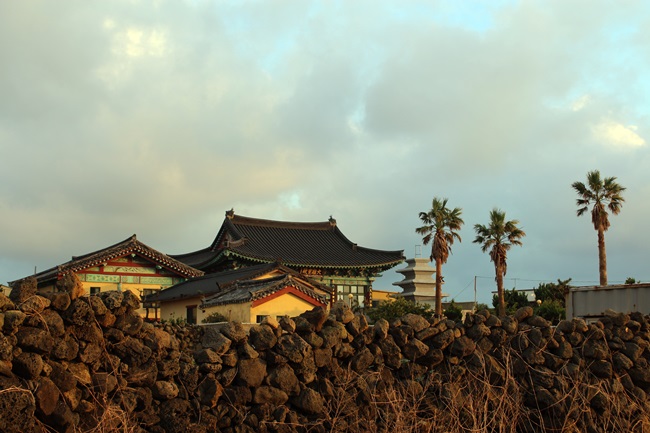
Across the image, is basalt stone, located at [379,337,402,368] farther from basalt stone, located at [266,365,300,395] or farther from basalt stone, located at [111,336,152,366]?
basalt stone, located at [111,336,152,366]

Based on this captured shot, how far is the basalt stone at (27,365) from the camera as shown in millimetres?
6605

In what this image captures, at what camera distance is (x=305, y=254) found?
53.3 meters

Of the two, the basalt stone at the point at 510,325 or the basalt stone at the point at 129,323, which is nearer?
the basalt stone at the point at 129,323

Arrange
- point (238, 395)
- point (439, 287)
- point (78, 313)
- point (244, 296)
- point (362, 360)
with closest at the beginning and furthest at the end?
point (78, 313) < point (238, 395) < point (362, 360) < point (244, 296) < point (439, 287)

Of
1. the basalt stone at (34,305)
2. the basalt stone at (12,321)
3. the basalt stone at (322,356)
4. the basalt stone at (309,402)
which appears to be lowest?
the basalt stone at (309,402)

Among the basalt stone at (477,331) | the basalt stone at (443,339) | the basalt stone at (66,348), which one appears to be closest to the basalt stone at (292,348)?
the basalt stone at (443,339)

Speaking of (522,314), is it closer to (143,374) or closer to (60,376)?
(143,374)

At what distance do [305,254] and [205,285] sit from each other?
1794 centimetres

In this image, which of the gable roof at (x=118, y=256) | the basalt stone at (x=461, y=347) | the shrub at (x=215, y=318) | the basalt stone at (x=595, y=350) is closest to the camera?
the basalt stone at (x=461, y=347)

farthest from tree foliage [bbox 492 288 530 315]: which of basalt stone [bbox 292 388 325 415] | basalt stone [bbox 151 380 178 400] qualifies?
basalt stone [bbox 151 380 178 400]

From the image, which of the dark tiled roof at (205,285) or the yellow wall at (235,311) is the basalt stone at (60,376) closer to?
the yellow wall at (235,311)

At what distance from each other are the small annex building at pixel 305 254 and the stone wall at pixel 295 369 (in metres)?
37.7

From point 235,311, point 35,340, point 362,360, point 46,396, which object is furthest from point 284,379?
point 235,311

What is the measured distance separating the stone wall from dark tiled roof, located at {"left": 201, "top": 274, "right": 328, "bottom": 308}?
20079mm
